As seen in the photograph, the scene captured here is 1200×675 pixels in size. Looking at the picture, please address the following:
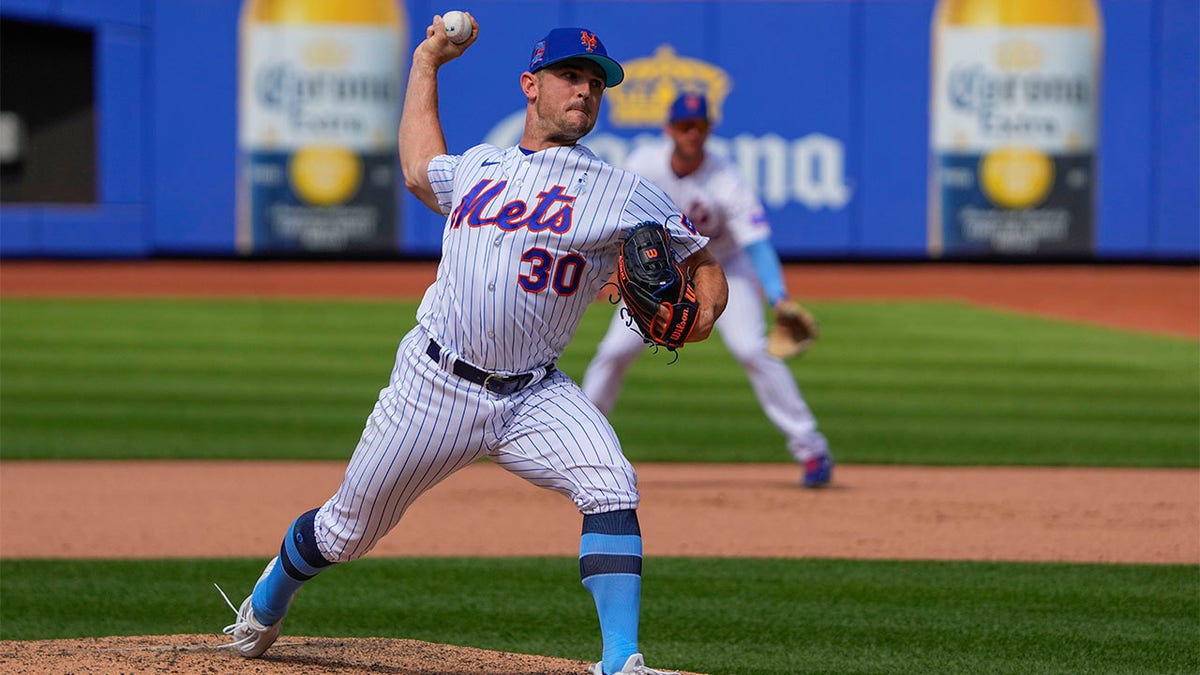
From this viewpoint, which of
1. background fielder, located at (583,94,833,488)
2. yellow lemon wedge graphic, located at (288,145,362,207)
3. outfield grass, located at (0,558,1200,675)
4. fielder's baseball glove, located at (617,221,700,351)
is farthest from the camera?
yellow lemon wedge graphic, located at (288,145,362,207)

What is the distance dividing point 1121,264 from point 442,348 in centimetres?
2329

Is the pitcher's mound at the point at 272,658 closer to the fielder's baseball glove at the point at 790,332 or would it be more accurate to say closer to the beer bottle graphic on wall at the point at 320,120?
the fielder's baseball glove at the point at 790,332

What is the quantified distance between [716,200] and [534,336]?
12.8 feet

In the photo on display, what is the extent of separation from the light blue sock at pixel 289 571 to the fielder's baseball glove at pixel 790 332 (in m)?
3.91

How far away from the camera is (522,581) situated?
617 centimetres

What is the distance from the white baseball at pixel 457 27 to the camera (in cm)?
444

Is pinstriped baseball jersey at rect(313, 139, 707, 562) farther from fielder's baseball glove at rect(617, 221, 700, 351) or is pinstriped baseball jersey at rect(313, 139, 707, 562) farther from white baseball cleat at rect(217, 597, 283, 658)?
white baseball cleat at rect(217, 597, 283, 658)

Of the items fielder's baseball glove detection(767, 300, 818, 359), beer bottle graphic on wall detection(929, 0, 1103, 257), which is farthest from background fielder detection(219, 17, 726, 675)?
beer bottle graphic on wall detection(929, 0, 1103, 257)

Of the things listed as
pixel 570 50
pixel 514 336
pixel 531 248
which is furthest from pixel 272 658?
pixel 570 50

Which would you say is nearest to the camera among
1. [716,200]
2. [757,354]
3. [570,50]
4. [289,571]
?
[570,50]

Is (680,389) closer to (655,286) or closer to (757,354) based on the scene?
(757,354)

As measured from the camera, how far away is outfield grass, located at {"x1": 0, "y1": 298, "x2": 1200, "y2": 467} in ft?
32.5

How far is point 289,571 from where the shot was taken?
172 inches

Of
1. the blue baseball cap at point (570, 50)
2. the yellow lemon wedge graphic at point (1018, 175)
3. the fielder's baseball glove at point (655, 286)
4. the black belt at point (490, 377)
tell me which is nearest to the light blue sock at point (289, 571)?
the black belt at point (490, 377)
